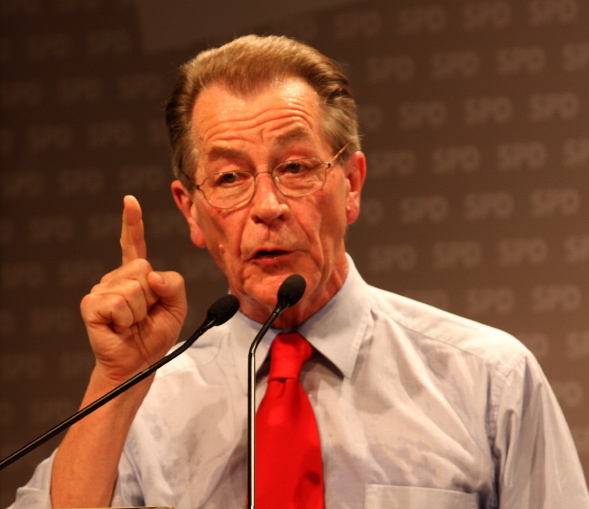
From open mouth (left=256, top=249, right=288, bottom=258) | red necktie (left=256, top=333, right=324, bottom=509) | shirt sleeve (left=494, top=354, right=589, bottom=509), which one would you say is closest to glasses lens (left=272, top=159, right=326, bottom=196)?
open mouth (left=256, top=249, right=288, bottom=258)

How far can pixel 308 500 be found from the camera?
140 centimetres

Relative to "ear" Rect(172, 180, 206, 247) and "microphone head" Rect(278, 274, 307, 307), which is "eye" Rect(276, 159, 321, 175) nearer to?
"ear" Rect(172, 180, 206, 247)

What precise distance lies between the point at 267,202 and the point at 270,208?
2 cm

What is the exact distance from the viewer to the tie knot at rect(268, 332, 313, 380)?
1.51m

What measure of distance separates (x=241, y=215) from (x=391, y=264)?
1.00 meters

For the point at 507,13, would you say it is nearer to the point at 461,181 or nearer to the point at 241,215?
the point at 461,181

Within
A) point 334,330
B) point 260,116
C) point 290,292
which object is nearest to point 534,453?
point 334,330

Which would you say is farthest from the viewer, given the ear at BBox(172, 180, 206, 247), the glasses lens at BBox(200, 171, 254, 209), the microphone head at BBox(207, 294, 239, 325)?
the ear at BBox(172, 180, 206, 247)

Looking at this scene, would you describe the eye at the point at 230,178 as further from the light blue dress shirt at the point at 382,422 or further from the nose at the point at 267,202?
the light blue dress shirt at the point at 382,422

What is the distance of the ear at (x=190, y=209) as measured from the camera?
5.56 ft

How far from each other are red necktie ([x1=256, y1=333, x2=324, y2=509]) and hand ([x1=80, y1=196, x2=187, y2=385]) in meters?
0.23

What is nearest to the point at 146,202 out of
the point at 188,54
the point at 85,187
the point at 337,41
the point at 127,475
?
the point at 85,187

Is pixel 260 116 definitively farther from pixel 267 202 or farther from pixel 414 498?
pixel 414 498

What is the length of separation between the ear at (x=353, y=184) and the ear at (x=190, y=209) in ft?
1.06
